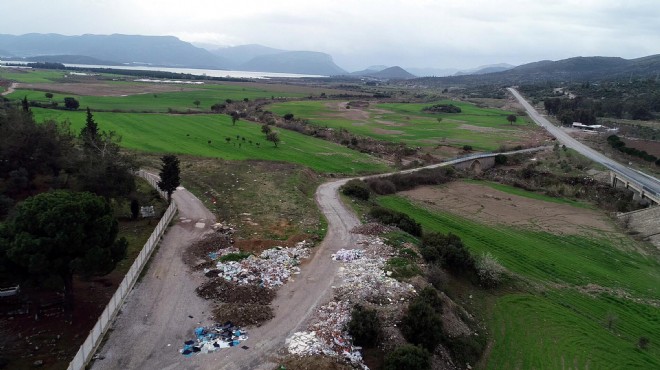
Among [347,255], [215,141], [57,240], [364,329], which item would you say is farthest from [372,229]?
[215,141]

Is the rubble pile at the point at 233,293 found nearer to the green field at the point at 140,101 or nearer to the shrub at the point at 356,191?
the shrub at the point at 356,191

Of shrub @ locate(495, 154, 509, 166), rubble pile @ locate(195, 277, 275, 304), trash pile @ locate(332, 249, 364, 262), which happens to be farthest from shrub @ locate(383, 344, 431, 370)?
shrub @ locate(495, 154, 509, 166)

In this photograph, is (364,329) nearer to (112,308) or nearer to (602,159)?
(112,308)

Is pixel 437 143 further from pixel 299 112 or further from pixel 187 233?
pixel 187 233

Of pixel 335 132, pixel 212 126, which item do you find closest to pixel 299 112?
pixel 335 132

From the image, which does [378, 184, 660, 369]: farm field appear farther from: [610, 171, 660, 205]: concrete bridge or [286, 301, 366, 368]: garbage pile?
[610, 171, 660, 205]: concrete bridge

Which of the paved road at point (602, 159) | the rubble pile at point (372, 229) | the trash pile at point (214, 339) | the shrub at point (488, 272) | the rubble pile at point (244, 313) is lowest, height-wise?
the shrub at point (488, 272)

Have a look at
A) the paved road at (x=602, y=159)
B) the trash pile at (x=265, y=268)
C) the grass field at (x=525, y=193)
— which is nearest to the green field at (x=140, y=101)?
the grass field at (x=525, y=193)
